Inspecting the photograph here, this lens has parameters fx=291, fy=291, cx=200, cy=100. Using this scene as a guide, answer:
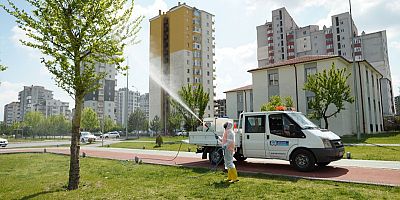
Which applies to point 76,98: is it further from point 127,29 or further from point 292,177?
point 292,177

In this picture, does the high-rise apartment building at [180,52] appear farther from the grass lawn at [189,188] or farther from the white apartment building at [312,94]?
the grass lawn at [189,188]

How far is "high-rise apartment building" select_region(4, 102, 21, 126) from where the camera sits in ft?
528

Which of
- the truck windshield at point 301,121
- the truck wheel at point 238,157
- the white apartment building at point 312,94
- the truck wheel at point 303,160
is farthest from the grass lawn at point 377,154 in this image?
the white apartment building at point 312,94

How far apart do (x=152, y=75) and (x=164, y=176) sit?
87.0 meters

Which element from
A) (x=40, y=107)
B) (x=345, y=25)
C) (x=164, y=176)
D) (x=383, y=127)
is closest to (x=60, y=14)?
(x=164, y=176)

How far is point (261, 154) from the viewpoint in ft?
38.5

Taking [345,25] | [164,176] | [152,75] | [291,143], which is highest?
[345,25]

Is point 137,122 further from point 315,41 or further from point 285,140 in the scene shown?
point 285,140

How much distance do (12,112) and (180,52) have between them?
132 m

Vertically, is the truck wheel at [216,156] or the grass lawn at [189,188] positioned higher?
the truck wheel at [216,156]

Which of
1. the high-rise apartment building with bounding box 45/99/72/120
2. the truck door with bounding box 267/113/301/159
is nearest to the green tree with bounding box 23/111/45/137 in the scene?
the high-rise apartment building with bounding box 45/99/72/120

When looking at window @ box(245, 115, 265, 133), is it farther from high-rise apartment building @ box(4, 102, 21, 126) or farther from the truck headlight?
high-rise apartment building @ box(4, 102, 21, 126)

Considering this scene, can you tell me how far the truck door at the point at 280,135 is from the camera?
36.2ft

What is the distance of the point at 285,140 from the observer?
11117 mm
